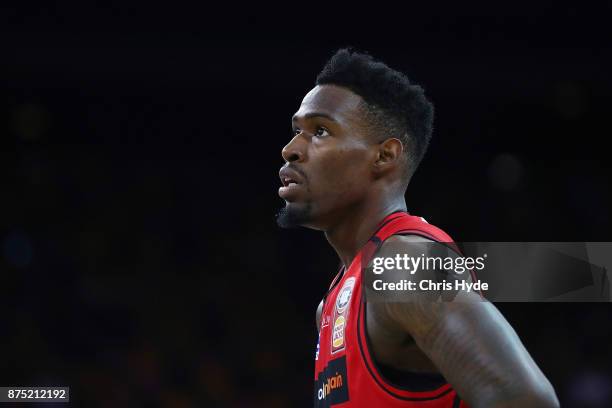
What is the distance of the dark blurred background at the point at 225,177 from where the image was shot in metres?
8.19

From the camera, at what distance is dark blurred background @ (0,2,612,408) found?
26.9ft

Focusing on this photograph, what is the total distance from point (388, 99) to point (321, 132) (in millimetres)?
287

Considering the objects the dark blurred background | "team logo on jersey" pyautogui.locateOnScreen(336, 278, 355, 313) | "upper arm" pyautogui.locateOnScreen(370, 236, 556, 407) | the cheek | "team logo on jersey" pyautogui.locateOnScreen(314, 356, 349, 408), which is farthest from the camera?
the dark blurred background

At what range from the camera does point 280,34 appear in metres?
8.58

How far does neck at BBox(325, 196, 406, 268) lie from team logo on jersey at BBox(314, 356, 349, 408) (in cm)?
46

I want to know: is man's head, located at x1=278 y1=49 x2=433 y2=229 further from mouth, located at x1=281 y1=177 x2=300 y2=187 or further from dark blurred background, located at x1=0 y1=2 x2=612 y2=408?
dark blurred background, located at x1=0 y1=2 x2=612 y2=408

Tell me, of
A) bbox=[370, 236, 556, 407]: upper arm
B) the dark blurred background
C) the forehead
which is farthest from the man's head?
the dark blurred background

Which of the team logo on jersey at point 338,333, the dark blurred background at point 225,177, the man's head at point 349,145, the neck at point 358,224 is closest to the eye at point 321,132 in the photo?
the man's head at point 349,145

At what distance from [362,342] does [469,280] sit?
0.34m

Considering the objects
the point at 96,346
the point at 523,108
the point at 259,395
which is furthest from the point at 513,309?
the point at 96,346

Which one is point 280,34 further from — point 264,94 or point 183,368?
point 183,368

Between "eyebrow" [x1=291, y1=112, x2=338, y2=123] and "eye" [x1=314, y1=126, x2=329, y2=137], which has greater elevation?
"eyebrow" [x1=291, y1=112, x2=338, y2=123]

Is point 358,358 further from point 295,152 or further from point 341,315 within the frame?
point 295,152

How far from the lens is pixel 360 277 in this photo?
7.86 ft
